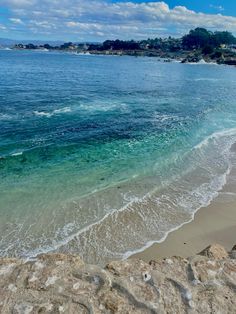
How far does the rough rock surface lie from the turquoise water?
548cm

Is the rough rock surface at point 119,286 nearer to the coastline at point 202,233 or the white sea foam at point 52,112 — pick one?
the coastline at point 202,233

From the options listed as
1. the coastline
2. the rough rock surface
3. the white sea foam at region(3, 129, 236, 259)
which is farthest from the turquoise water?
the rough rock surface

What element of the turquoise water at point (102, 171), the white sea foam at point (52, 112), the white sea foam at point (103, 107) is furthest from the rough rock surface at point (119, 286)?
the white sea foam at point (103, 107)

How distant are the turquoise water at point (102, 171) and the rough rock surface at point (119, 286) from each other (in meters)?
5.48

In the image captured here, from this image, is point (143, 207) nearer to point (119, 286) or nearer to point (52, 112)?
point (119, 286)

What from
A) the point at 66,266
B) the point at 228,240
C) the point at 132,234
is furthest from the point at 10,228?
the point at 228,240

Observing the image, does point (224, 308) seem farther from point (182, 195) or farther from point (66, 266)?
point (182, 195)

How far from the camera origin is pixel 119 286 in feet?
28.5

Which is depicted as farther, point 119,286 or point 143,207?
point 143,207

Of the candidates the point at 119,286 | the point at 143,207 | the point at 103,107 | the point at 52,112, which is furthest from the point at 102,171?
the point at 103,107

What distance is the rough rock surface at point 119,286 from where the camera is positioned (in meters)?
8.06

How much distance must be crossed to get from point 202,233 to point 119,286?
9.58 meters

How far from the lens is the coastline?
606 inches

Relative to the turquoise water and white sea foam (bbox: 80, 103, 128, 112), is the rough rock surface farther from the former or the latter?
white sea foam (bbox: 80, 103, 128, 112)
